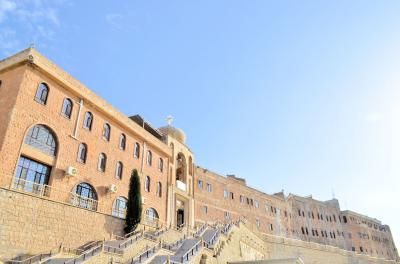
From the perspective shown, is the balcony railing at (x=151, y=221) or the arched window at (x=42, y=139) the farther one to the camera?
the balcony railing at (x=151, y=221)

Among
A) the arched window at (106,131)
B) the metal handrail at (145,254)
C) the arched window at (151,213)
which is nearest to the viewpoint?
the metal handrail at (145,254)

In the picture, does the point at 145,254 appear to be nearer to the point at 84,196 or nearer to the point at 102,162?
the point at 84,196

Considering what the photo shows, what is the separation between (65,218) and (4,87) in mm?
8882

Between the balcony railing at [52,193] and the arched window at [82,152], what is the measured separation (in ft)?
8.77

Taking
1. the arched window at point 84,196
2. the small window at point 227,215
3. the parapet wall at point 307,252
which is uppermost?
the small window at point 227,215

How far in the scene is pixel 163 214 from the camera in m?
29.8

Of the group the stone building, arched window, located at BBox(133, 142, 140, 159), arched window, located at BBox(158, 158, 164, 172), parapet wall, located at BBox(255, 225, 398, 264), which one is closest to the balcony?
the stone building

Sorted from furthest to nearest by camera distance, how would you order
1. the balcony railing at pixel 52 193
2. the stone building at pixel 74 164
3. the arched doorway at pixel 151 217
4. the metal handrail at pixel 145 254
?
the arched doorway at pixel 151 217 → the balcony railing at pixel 52 193 → the stone building at pixel 74 164 → the metal handrail at pixel 145 254

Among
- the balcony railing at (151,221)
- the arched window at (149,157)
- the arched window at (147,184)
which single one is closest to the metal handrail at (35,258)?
the balcony railing at (151,221)

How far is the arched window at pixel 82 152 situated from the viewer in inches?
890

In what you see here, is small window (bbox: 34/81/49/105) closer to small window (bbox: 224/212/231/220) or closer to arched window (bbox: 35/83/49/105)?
arched window (bbox: 35/83/49/105)

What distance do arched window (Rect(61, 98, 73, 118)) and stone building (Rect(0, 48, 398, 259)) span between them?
0.09 metres

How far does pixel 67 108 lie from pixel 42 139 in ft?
10.5

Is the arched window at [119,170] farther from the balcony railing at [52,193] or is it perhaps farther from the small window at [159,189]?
the small window at [159,189]
